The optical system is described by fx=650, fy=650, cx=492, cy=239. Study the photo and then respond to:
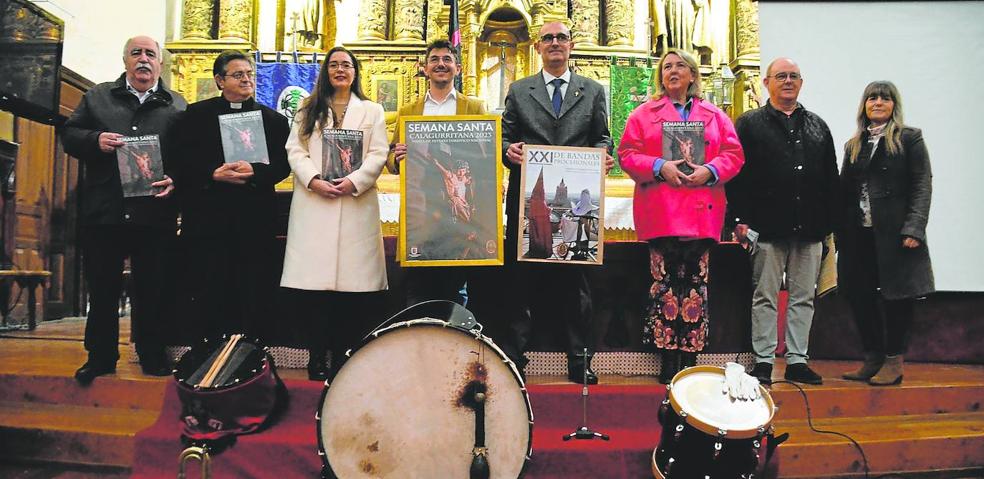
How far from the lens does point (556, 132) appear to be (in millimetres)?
3404

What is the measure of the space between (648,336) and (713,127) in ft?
3.76

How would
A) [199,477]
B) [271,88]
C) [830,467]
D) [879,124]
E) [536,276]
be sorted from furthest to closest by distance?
[271,88] → [879,124] → [536,276] → [830,467] → [199,477]

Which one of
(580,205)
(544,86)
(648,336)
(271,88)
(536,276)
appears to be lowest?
(648,336)

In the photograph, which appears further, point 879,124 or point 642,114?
point 879,124

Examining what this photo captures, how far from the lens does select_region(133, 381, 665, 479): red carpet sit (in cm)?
287

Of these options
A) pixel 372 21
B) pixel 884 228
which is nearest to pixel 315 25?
pixel 372 21

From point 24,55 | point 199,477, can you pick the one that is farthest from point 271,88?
point 199,477

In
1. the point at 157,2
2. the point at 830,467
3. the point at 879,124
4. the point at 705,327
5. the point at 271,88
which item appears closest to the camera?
the point at 830,467

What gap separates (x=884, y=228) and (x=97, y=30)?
31.5 ft

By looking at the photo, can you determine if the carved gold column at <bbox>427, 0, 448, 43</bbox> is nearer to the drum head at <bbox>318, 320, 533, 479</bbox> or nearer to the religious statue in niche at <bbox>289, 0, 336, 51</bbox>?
the religious statue in niche at <bbox>289, 0, 336, 51</bbox>

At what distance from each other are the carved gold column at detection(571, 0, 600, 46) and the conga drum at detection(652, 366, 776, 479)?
8444mm

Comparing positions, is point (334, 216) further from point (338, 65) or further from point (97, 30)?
point (97, 30)

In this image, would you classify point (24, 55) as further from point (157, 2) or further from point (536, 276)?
point (157, 2)

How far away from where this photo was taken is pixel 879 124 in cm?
400
